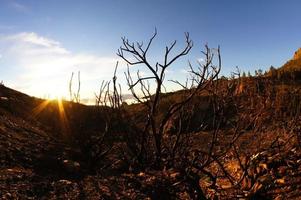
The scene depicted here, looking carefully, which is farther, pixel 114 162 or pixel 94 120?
pixel 94 120

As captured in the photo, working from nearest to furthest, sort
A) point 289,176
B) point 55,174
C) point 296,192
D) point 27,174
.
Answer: point 296,192 < point 289,176 < point 27,174 < point 55,174

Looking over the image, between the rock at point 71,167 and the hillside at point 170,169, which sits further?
the rock at point 71,167

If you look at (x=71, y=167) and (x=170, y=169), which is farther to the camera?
(x=71, y=167)

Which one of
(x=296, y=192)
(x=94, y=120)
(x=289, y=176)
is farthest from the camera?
(x=94, y=120)

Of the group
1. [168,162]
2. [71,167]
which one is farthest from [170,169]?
[71,167]

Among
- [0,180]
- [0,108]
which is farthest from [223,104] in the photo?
[0,108]

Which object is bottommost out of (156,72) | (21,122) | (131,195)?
(131,195)

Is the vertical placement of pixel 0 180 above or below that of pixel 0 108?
below

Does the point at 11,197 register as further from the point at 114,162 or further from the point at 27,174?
the point at 114,162

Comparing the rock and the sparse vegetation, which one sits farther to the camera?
the rock

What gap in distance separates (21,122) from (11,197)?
701 centimetres

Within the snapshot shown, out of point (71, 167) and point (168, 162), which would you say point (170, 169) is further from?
point (71, 167)

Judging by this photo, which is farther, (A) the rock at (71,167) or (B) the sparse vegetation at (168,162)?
(A) the rock at (71,167)

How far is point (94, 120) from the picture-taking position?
1614cm
